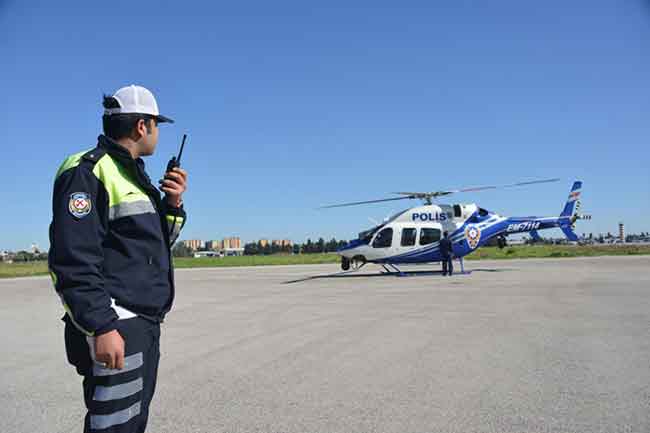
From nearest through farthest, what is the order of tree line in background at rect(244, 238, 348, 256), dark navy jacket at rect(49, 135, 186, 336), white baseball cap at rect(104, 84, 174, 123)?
dark navy jacket at rect(49, 135, 186, 336) → white baseball cap at rect(104, 84, 174, 123) → tree line in background at rect(244, 238, 348, 256)

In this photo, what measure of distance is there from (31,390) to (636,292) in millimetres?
12385

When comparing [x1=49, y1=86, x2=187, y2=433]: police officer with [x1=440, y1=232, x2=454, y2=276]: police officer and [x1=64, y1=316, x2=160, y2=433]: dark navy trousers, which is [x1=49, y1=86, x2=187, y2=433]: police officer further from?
[x1=440, y1=232, x2=454, y2=276]: police officer

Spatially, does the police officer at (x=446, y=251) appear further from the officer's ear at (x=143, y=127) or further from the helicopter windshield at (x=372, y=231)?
the officer's ear at (x=143, y=127)

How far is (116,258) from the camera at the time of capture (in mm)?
2395

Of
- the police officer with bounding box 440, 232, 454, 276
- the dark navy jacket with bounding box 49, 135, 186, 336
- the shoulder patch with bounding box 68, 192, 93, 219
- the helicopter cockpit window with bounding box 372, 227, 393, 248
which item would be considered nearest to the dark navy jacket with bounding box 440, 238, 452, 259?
the police officer with bounding box 440, 232, 454, 276

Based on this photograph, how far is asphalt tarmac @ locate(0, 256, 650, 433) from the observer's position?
3834mm

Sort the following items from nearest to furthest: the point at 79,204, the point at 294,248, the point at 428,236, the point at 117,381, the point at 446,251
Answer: the point at 79,204 < the point at 117,381 < the point at 446,251 < the point at 428,236 < the point at 294,248

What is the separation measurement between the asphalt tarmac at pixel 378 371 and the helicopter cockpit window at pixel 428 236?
10.1 meters

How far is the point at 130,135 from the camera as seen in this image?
8.63ft

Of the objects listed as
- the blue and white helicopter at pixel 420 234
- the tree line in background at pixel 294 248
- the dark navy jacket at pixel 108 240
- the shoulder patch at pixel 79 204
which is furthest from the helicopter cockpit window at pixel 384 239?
the tree line in background at pixel 294 248

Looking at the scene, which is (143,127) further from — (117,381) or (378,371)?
(378,371)

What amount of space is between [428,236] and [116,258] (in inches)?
730

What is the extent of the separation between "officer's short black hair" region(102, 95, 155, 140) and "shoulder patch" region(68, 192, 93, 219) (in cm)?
49

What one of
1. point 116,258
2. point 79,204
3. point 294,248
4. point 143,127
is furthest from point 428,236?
point 294,248
